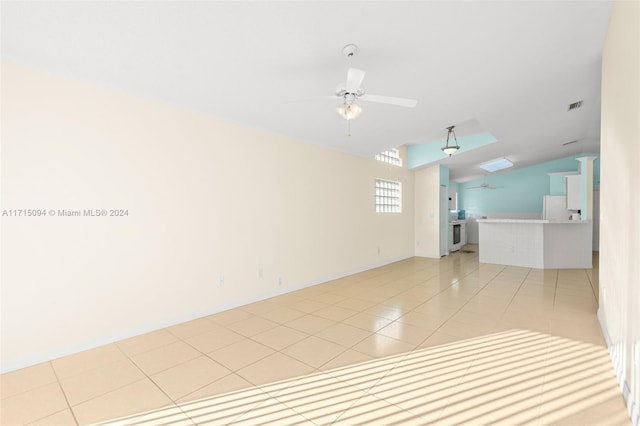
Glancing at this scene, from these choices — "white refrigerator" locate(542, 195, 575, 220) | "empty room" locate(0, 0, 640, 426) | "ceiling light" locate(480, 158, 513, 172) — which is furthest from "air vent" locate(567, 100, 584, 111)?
"white refrigerator" locate(542, 195, 575, 220)

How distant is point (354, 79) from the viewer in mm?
2260

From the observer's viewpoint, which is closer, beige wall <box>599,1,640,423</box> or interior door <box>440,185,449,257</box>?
beige wall <box>599,1,640,423</box>

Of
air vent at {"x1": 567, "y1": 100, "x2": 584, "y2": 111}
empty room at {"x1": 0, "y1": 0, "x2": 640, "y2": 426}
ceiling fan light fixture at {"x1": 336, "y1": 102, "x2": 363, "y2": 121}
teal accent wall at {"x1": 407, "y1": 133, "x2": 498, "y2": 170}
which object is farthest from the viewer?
teal accent wall at {"x1": 407, "y1": 133, "x2": 498, "y2": 170}

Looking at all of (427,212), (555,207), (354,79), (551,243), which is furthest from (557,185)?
(354,79)

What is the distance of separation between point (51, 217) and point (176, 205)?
3.42 feet

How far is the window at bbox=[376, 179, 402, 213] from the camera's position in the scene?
6581 millimetres

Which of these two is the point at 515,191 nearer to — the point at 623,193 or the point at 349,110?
the point at 623,193

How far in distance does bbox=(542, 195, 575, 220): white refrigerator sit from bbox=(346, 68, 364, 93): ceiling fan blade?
9.41 metres

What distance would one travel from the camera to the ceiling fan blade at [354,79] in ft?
7.12

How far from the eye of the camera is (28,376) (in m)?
2.21

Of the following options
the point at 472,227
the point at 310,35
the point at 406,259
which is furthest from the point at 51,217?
the point at 472,227

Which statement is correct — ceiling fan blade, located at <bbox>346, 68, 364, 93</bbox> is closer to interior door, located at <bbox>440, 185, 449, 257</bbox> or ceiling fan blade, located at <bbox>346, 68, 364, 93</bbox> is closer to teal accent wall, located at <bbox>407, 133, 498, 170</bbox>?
teal accent wall, located at <bbox>407, 133, 498, 170</bbox>

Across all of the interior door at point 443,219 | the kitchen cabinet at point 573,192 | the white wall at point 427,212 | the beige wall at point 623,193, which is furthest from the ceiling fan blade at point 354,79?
the kitchen cabinet at point 573,192

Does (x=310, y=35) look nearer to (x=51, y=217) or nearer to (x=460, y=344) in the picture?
(x=51, y=217)
